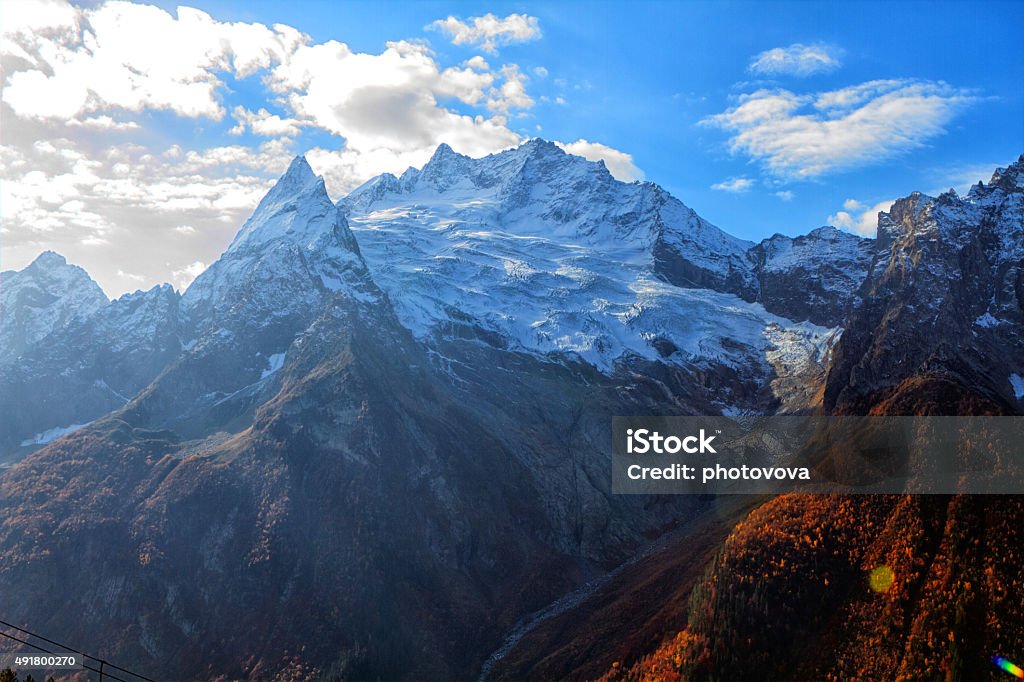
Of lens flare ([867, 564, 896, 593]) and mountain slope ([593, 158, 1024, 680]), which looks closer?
mountain slope ([593, 158, 1024, 680])

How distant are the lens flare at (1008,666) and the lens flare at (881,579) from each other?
46.5 ft

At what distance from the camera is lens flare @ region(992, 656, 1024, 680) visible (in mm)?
82812

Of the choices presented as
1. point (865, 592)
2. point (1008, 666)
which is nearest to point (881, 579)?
point (865, 592)

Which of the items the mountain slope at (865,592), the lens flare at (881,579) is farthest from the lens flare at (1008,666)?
the lens flare at (881,579)

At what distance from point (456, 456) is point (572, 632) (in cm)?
5378

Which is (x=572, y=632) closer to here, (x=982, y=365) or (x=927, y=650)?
(x=927, y=650)

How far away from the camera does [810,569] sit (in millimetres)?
103000

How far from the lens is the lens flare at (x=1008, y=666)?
82.8 meters

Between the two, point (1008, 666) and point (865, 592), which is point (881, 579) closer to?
point (865, 592)

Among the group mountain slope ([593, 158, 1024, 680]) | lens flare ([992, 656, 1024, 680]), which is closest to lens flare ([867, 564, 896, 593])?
mountain slope ([593, 158, 1024, 680])

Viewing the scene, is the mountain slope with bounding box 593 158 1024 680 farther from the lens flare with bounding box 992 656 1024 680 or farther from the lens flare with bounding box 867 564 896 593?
the lens flare with bounding box 992 656 1024 680

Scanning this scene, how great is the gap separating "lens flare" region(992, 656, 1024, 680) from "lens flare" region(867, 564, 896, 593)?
46.5ft

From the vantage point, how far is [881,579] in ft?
323

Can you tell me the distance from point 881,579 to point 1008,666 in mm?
16879
